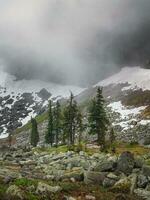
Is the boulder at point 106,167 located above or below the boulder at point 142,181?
above

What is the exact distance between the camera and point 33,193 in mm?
23625

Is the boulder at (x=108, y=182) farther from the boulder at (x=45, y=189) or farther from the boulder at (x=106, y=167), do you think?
the boulder at (x=45, y=189)

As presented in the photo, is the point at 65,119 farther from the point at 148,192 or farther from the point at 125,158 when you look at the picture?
the point at 148,192

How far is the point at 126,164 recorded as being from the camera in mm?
36062

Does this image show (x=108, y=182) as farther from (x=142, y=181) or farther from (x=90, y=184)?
(x=142, y=181)

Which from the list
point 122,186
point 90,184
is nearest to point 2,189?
point 90,184

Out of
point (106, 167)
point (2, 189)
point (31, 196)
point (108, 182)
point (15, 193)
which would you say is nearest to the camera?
point (15, 193)

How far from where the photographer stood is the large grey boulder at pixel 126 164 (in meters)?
35.8

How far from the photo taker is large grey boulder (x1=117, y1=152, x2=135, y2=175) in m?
35.8

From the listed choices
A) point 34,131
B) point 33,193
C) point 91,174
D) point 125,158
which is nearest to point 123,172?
point 125,158

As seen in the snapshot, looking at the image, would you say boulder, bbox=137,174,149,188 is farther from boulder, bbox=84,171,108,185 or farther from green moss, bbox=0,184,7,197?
green moss, bbox=0,184,7,197

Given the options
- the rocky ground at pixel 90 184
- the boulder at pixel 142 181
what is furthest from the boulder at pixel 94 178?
the boulder at pixel 142 181

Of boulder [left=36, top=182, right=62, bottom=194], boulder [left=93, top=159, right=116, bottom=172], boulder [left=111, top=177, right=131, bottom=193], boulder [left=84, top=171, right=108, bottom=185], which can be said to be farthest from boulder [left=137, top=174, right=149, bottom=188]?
boulder [left=36, top=182, right=62, bottom=194]

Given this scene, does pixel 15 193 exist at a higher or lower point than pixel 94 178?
lower
